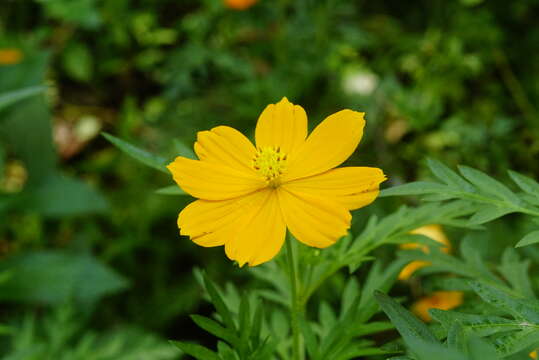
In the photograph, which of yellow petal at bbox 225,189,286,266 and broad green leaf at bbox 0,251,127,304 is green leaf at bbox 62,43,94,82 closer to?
broad green leaf at bbox 0,251,127,304

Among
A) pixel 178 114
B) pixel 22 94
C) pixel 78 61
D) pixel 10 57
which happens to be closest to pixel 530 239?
pixel 22 94

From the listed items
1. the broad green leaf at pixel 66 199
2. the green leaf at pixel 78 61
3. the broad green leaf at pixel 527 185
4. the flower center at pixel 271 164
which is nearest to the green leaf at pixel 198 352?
the flower center at pixel 271 164

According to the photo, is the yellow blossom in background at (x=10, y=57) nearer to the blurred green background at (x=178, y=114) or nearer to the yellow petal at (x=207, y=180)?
the blurred green background at (x=178, y=114)

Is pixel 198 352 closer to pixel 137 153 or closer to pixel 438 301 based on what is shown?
pixel 137 153

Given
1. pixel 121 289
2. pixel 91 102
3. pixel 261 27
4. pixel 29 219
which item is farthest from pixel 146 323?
pixel 91 102

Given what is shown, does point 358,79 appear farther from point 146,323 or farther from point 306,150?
point 306,150

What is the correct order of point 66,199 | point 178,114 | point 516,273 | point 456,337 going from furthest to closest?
point 178,114
point 66,199
point 516,273
point 456,337

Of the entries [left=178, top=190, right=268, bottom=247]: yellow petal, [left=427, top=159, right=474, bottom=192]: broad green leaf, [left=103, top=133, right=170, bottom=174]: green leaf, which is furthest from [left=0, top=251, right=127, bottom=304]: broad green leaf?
[left=427, top=159, right=474, bottom=192]: broad green leaf
